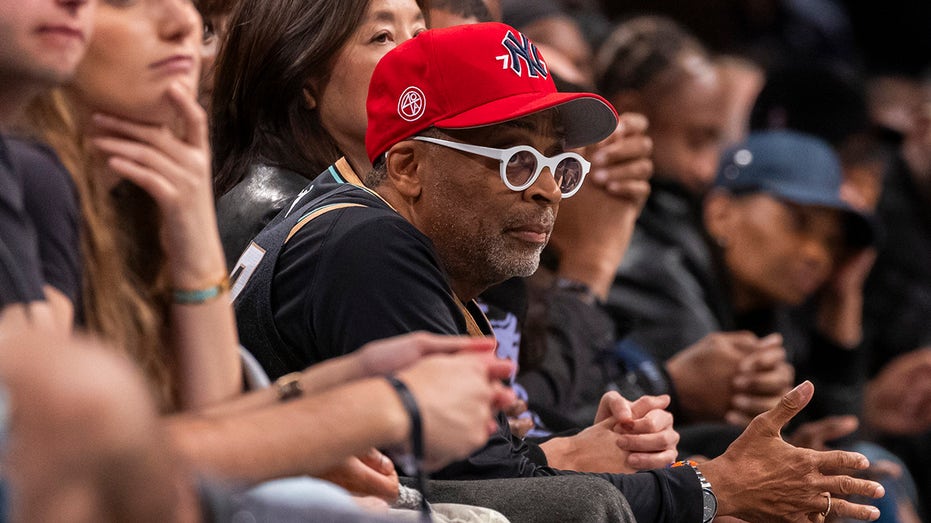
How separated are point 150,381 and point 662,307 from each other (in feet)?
9.38

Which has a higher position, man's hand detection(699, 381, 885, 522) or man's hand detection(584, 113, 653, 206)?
man's hand detection(584, 113, 653, 206)

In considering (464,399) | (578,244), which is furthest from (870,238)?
(464,399)

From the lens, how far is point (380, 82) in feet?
9.43

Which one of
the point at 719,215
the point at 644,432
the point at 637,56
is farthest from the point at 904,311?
the point at 644,432

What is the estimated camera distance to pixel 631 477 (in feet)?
9.05

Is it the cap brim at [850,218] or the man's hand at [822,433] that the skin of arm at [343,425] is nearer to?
the man's hand at [822,433]

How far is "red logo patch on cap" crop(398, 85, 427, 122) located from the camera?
110 inches

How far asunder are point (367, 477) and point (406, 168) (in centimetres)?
80

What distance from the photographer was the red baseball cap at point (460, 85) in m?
2.77

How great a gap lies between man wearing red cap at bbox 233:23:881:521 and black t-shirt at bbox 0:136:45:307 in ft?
2.31

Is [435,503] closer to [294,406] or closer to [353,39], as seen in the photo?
[294,406]

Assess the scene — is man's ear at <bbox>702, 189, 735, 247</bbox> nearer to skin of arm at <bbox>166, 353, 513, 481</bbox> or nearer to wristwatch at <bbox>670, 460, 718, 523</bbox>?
wristwatch at <bbox>670, 460, 718, 523</bbox>

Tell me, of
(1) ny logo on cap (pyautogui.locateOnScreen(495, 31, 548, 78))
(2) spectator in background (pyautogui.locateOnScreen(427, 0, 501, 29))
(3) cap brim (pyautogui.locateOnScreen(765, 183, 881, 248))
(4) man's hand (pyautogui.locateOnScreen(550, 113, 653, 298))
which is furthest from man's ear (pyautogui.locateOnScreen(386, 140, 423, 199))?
(3) cap brim (pyautogui.locateOnScreen(765, 183, 881, 248))

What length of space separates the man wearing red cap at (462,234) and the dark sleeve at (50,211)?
2.03 ft
